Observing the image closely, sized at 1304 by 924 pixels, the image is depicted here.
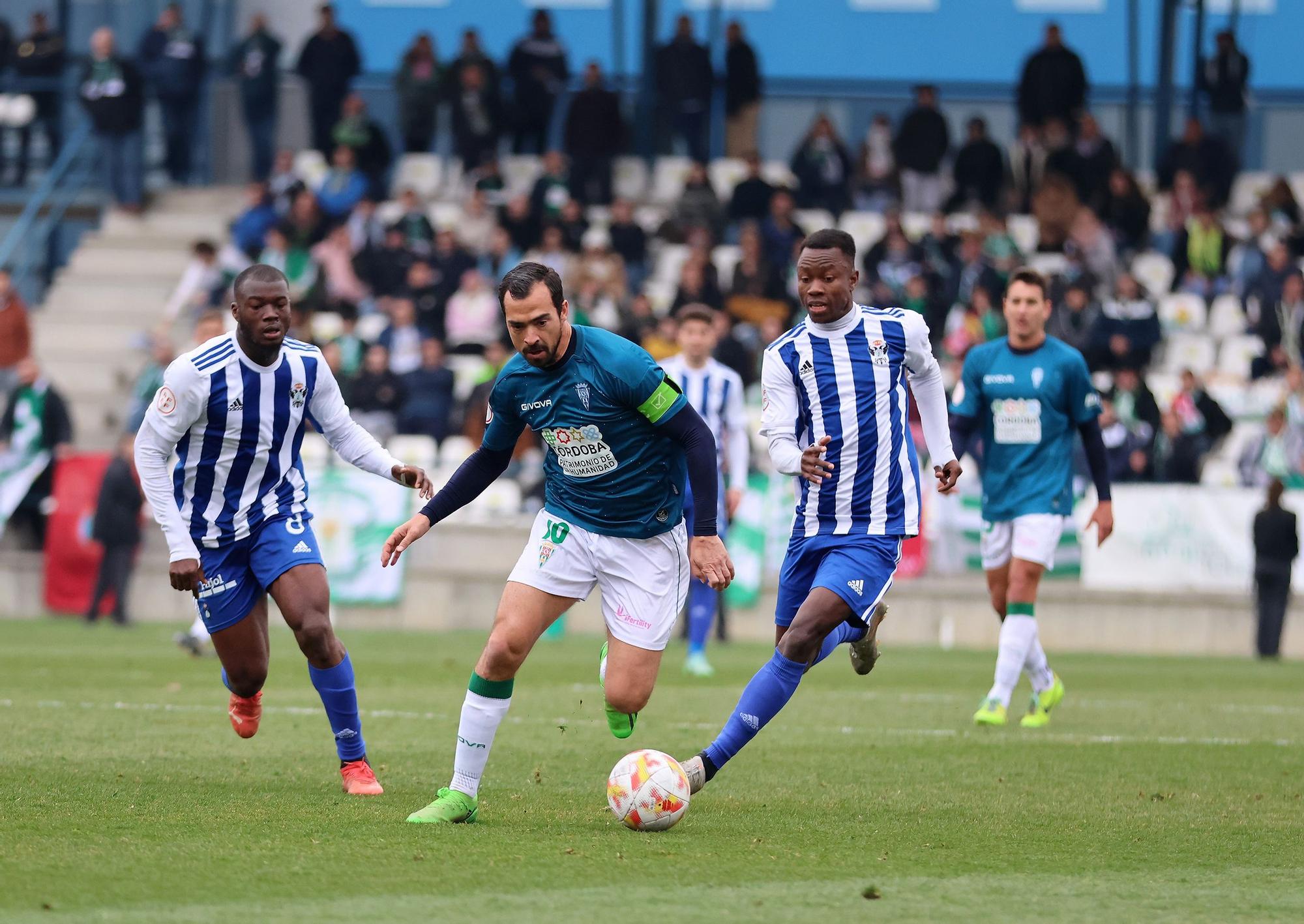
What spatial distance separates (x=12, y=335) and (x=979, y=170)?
11846 mm

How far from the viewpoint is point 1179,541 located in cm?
1870

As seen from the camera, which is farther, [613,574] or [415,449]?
[415,449]

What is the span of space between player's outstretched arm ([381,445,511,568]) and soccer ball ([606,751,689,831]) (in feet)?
3.74

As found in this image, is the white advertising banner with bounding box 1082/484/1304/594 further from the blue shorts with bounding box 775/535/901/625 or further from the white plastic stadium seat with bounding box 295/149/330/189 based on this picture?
the white plastic stadium seat with bounding box 295/149/330/189

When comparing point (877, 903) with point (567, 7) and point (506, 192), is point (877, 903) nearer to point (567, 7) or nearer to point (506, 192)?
point (506, 192)

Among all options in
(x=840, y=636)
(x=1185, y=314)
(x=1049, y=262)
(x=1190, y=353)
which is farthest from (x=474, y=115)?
(x=840, y=636)

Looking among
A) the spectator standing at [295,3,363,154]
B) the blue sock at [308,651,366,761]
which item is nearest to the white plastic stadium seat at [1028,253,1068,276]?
the spectator standing at [295,3,363,154]

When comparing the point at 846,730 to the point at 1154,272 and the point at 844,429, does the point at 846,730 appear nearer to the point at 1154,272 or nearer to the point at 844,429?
the point at 844,429

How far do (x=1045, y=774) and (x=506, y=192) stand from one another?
58.2 feet

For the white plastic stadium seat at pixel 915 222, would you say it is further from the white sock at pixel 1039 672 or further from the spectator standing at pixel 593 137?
the white sock at pixel 1039 672

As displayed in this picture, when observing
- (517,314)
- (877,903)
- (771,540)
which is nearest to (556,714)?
(517,314)

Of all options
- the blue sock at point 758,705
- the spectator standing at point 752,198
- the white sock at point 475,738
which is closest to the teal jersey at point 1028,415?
the blue sock at point 758,705

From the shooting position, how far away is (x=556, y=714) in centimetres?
1109

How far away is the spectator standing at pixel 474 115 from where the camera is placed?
24.7m
